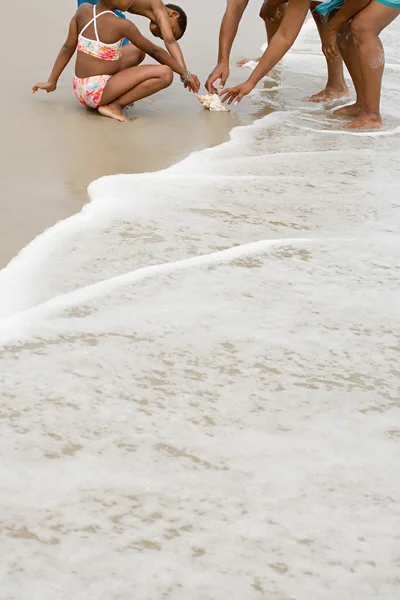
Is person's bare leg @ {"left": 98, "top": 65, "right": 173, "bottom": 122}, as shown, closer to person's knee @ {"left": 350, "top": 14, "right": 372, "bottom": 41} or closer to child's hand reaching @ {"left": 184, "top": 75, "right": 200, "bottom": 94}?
child's hand reaching @ {"left": 184, "top": 75, "right": 200, "bottom": 94}

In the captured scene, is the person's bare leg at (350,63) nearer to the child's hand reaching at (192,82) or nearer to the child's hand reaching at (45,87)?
the child's hand reaching at (192,82)

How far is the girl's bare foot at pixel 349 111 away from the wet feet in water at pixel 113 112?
61.1 inches

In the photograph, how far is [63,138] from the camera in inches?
156

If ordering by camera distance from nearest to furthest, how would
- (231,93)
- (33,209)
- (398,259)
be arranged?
(398,259)
(33,209)
(231,93)

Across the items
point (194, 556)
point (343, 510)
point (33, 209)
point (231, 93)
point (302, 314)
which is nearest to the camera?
point (194, 556)

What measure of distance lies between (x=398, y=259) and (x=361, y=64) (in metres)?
2.57

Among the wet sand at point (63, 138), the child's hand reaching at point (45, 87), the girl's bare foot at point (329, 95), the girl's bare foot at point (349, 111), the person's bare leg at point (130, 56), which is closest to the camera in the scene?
the wet sand at point (63, 138)

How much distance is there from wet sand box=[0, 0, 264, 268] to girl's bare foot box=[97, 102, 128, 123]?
53 millimetres

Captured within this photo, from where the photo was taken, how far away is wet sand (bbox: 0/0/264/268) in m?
2.97

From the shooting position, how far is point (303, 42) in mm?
8883

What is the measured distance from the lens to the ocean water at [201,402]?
4.39 feet

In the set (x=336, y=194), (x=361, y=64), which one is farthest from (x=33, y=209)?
(x=361, y=64)

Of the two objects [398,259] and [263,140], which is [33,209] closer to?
[398,259]

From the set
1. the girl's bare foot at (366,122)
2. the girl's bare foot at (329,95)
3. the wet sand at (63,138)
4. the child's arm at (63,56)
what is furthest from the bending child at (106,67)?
the girl's bare foot at (329,95)
